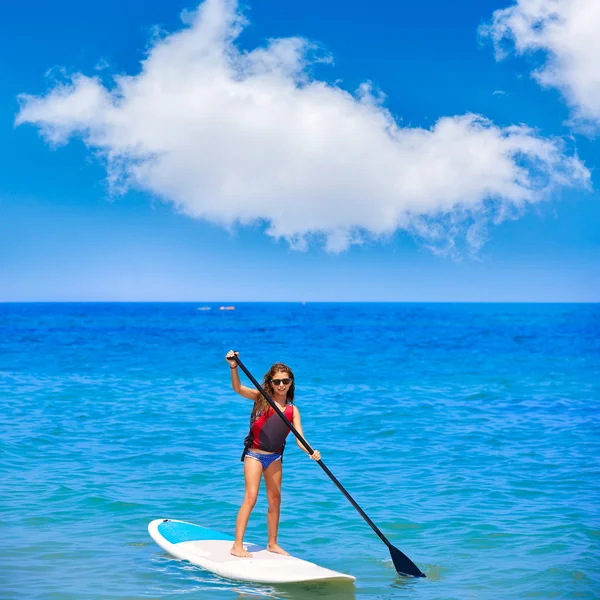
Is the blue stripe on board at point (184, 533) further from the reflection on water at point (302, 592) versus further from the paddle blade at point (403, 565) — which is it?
the paddle blade at point (403, 565)

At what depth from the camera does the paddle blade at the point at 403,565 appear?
8.04 meters

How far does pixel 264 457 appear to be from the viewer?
7.80m

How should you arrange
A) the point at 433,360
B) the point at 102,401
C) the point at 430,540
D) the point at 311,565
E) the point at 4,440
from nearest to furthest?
the point at 311,565 < the point at 430,540 < the point at 4,440 < the point at 102,401 < the point at 433,360

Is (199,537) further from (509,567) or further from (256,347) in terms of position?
(256,347)

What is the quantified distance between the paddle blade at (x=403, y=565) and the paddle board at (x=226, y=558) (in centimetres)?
75

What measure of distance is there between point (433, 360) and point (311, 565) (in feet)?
93.3

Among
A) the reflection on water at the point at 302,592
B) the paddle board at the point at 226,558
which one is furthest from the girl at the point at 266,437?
the reflection on water at the point at 302,592

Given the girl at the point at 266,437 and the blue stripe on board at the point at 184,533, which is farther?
the blue stripe on board at the point at 184,533

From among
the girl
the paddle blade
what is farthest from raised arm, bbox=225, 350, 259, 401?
the paddle blade

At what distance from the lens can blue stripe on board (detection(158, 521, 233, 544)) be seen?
847 centimetres

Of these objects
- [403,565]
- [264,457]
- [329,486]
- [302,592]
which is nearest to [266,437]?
[264,457]

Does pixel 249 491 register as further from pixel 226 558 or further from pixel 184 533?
pixel 184 533

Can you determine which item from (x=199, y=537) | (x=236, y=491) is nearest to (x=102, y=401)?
(x=236, y=491)

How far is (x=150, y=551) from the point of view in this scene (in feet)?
28.4
